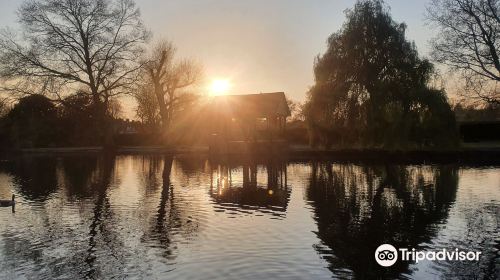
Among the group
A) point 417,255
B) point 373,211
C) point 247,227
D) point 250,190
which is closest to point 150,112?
point 250,190

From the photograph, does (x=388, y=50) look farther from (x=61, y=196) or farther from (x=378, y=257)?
(x=378, y=257)

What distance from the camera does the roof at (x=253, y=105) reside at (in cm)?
4991

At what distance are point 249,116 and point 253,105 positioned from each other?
342 cm

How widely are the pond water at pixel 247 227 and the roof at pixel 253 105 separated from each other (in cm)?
2997

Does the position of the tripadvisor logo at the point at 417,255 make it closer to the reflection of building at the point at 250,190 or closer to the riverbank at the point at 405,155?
the reflection of building at the point at 250,190

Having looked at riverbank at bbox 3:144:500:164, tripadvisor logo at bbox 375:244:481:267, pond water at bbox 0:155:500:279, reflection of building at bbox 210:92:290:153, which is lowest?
tripadvisor logo at bbox 375:244:481:267

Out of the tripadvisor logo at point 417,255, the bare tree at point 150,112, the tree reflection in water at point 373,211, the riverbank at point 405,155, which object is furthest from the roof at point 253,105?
the tripadvisor logo at point 417,255

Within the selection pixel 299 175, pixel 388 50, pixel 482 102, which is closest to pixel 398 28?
pixel 388 50

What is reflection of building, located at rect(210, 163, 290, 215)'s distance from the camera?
564 inches

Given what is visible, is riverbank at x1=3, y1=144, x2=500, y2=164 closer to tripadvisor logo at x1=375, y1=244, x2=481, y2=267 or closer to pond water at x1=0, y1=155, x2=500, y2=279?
pond water at x1=0, y1=155, x2=500, y2=279

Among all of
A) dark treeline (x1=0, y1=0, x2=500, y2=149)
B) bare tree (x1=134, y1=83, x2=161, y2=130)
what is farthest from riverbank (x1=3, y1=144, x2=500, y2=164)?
bare tree (x1=134, y1=83, x2=161, y2=130)

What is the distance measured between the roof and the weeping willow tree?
57.0ft

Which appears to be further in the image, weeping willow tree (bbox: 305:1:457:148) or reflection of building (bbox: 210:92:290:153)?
reflection of building (bbox: 210:92:290:153)

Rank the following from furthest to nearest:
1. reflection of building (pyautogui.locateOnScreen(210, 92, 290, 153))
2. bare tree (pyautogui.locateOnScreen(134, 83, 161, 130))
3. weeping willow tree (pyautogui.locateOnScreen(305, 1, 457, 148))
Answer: bare tree (pyautogui.locateOnScreen(134, 83, 161, 130)) → reflection of building (pyautogui.locateOnScreen(210, 92, 290, 153)) → weeping willow tree (pyautogui.locateOnScreen(305, 1, 457, 148))
